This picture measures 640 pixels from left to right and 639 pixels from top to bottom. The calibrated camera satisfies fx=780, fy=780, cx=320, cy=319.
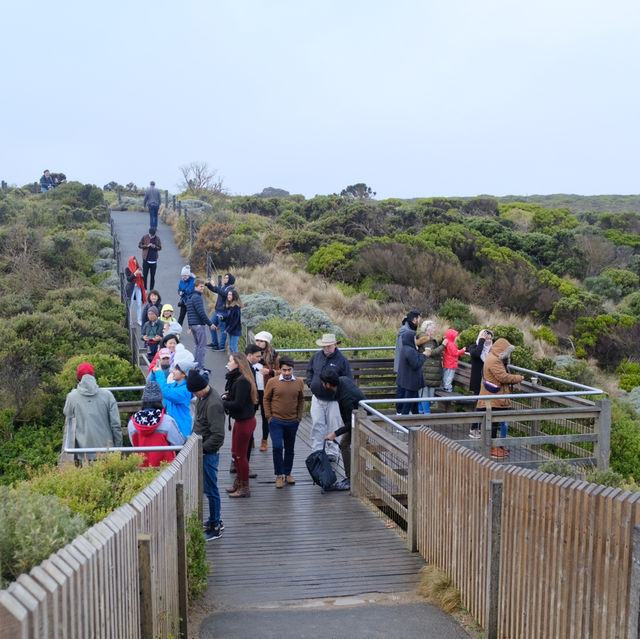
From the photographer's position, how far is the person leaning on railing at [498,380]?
11.9 m

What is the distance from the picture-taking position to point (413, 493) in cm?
797

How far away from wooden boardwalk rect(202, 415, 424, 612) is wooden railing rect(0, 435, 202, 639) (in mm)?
955

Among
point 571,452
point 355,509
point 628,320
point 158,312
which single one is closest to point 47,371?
point 158,312

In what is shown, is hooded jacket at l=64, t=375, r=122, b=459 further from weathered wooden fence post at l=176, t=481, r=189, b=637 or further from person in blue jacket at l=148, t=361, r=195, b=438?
weathered wooden fence post at l=176, t=481, r=189, b=637

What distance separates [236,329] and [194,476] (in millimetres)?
9359

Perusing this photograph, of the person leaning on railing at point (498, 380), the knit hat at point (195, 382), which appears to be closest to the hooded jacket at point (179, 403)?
the knit hat at point (195, 382)

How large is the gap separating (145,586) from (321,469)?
209 inches

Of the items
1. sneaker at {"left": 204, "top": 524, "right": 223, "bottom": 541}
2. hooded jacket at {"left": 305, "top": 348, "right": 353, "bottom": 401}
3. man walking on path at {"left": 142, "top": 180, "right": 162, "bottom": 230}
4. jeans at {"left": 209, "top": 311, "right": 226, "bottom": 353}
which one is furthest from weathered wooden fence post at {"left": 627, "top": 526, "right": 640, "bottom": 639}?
man walking on path at {"left": 142, "top": 180, "right": 162, "bottom": 230}

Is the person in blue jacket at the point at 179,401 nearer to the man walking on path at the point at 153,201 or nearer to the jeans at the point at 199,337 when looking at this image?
the jeans at the point at 199,337

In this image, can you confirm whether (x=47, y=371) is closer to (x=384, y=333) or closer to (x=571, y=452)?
(x=384, y=333)

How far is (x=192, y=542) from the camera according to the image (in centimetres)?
674

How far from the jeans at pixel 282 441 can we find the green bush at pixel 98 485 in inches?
118

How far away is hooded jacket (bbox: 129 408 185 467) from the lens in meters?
8.09

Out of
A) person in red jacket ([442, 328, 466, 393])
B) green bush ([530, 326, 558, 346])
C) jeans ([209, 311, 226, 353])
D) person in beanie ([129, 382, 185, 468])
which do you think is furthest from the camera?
green bush ([530, 326, 558, 346])
